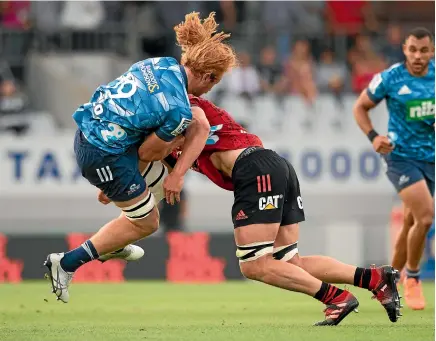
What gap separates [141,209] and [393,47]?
11337mm

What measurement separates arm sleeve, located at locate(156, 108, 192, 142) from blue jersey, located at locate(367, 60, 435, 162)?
10.3ft

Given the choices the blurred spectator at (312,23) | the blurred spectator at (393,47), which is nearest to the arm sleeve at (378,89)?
the blurred spectator at (393,47)

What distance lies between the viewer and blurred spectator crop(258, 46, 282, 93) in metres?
18.2

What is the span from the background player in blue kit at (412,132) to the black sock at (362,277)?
216cm

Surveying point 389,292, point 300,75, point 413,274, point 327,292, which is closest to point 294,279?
point 327,292

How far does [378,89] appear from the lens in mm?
10430

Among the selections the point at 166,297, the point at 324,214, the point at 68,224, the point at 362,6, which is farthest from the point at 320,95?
the point at 166,297

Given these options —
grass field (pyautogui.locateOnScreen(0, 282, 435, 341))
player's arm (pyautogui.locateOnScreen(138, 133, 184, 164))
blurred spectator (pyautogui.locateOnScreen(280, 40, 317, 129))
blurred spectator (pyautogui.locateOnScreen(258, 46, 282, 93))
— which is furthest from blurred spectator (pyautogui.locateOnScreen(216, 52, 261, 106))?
player's arm (pyautogui.locateOnScreen(138, 133, 184, 164))

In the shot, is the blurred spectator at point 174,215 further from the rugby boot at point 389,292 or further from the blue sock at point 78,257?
the rugby boot at point 389,292

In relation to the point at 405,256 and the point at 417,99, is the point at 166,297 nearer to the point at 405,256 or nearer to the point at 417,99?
the point at 405,256

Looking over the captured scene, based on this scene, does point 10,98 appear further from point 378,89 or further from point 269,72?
point 378,89

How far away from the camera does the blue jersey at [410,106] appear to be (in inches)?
409

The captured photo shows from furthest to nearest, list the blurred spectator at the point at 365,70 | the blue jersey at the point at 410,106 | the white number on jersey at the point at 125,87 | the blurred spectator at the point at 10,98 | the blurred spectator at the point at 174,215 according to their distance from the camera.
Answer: the blurred spectator at the point at 365,70 → the blurred spectator at the point at 10,98 → the blurred spectator at the point at 174,215 → the blue jersey at the point at 410,106 → the white number on jersey at the point at 125,87

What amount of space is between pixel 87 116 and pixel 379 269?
93.4 inches
